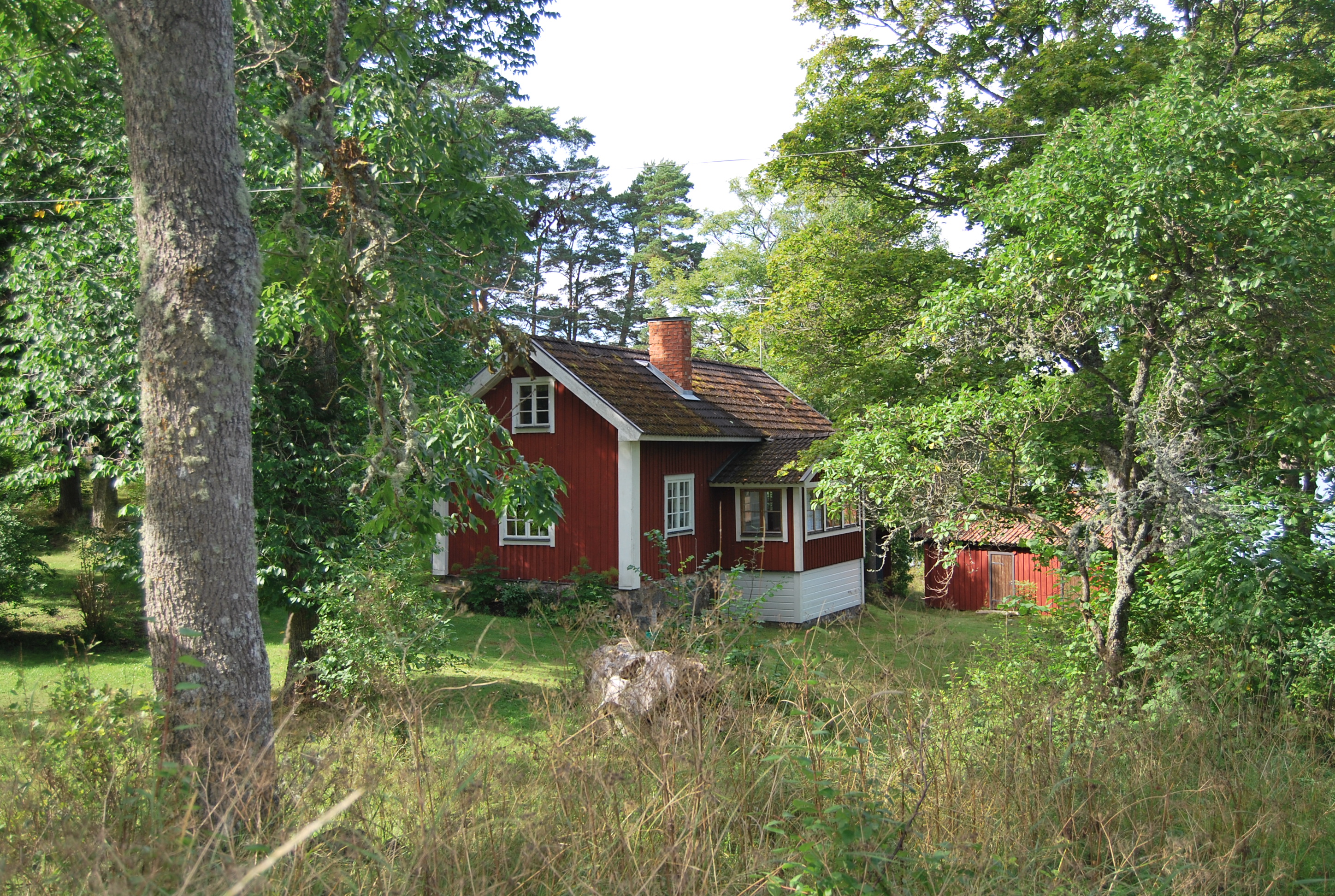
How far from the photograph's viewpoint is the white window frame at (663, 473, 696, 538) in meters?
18.0

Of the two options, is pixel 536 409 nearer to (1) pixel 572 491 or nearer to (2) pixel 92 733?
(1) pixel 572 491

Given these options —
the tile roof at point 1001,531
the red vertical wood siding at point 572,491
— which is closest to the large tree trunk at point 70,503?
the red vertical wood siding at point 572,491

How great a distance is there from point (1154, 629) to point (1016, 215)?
13.3ft

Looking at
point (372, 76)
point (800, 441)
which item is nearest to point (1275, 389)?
point (372, 76)

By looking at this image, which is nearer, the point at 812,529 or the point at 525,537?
the point at 525,537

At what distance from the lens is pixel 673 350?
20.2 m

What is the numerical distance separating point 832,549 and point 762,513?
2282 millimetres

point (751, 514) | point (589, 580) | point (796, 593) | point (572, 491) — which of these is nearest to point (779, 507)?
point (751, 514)

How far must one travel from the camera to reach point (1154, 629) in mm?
8273

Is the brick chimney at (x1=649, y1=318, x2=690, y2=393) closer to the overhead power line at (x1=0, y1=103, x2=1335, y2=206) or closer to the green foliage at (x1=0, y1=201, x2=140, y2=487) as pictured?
the overhead power line at (x1=0, y1=103, x2=1335, y2=206)

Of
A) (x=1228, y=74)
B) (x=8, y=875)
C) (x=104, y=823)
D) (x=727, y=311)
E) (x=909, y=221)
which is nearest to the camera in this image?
(x=8, y=875)

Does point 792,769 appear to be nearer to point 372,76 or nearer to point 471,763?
point 471,763

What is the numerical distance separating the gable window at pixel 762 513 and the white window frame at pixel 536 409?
14.5 ft

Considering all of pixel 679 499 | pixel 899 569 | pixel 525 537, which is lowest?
pixel 899 569
